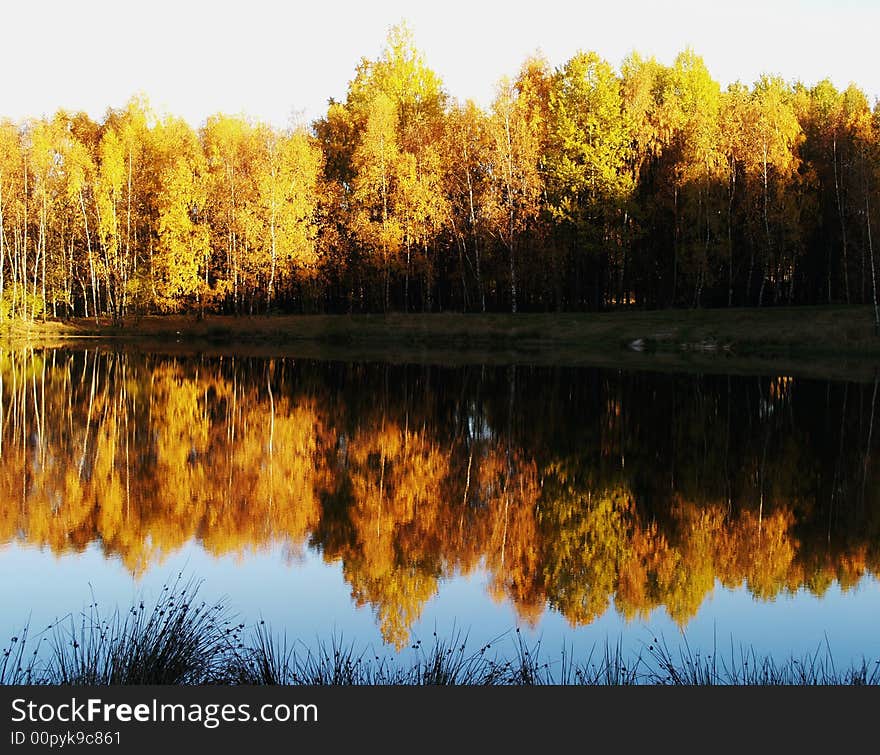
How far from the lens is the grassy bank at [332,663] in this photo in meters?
6.36

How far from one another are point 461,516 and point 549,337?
115 ft

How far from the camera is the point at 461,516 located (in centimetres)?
1245

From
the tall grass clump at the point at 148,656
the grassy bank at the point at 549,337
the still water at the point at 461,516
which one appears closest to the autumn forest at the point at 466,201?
the grassy bank at the point at 549,337

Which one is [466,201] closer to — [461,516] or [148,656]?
[461,516]

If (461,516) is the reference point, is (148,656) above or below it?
above

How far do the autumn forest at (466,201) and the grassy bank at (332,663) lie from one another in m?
39.8

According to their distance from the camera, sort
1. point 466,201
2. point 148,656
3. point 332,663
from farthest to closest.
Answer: point 466,201 < point 332,663 < point 148,656

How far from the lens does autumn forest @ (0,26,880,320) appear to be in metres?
47.0

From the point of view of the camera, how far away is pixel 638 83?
49.4 m

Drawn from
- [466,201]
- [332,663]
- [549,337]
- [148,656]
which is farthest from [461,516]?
[466,201]

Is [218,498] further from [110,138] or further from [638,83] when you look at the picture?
[110,138]

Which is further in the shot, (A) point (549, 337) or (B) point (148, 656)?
(A) point (549, 337)

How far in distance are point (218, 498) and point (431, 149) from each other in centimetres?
4050

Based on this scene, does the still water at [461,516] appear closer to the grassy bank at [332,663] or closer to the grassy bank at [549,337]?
the grassy bank at [332,663]
